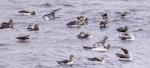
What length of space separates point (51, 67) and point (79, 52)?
4984 mm

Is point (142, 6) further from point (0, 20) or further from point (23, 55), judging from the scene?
point (23, 55)

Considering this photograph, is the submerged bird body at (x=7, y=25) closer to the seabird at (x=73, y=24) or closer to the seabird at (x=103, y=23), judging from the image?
the seabird at (x=73, y=24)

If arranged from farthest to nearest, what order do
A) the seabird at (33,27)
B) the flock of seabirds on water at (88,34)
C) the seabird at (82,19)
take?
the seabird at (82,19), the seabird at (33,27), the flock of seabirds on water at (88,34)

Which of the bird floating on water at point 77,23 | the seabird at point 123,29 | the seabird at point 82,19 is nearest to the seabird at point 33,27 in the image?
the bird floating on water at point 77,23

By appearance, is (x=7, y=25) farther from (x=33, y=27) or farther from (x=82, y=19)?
(x=82, y=19)

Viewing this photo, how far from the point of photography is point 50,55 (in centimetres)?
4438

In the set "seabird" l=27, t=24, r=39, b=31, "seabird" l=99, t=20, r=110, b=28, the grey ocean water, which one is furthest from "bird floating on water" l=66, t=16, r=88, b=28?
"seabird" l=27, t=24, r=39, b=31

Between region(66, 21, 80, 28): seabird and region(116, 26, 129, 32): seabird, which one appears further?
region(66, 21, 80, 28): seabird

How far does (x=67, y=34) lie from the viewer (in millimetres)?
51812

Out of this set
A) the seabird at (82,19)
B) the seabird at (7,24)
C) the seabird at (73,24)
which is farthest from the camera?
the seabird at (82,19)

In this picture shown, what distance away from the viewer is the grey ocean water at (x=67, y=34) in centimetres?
4306

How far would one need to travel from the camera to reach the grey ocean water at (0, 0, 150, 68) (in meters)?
43.1

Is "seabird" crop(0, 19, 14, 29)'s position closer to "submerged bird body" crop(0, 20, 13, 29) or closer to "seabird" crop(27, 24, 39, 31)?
"submerged bird body" crop(0, 20, 13, 29)

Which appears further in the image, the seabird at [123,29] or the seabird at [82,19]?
the seabird at [82,19]
